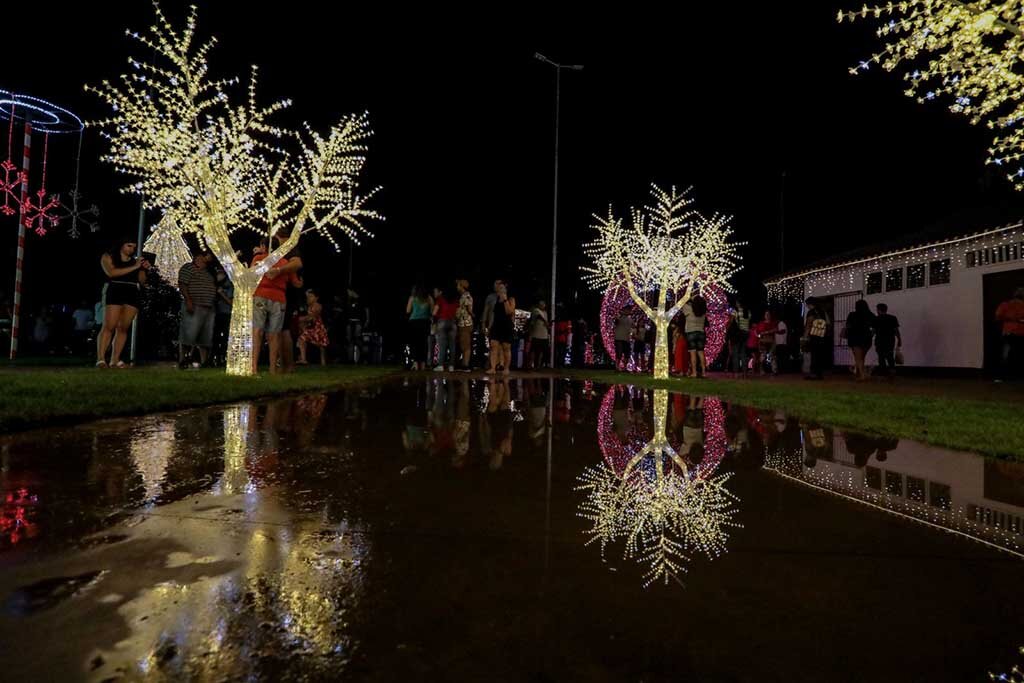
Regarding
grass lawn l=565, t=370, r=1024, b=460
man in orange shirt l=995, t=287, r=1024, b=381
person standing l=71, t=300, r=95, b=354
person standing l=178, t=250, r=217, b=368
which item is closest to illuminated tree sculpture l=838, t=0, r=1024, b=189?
grass lawn l=565, t=370, r=1024, b=460

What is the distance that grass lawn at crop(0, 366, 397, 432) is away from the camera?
489cm

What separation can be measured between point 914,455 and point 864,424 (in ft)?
4.77

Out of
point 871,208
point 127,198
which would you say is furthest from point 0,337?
point 871,208

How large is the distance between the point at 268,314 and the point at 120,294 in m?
2.09

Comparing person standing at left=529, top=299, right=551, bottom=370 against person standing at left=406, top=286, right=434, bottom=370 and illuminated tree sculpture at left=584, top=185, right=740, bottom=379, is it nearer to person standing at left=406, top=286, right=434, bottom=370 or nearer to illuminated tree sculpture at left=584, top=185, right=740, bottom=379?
illuminated tree sculpture at left=584, top=185, right=740, bottom=379

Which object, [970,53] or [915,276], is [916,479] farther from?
[915,276]

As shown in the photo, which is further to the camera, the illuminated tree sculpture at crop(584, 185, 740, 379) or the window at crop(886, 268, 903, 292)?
the window at crop(886, 268, 903, 292)

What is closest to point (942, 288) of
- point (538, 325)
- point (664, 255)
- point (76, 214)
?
point (664, 255)

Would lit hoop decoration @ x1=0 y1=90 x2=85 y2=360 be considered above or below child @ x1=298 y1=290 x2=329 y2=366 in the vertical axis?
above

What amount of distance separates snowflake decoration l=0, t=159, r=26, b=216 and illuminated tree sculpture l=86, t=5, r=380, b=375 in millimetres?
4190

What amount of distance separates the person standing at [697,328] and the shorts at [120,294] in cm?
1039

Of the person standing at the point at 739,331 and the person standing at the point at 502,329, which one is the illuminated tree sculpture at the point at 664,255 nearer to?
the person standing at the point at 502,329

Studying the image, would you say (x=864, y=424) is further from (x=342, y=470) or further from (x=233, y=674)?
(x=233, y=674)

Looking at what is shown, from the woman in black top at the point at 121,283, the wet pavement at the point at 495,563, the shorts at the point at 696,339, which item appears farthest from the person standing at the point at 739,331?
the woman in black top at the point at 121,283
